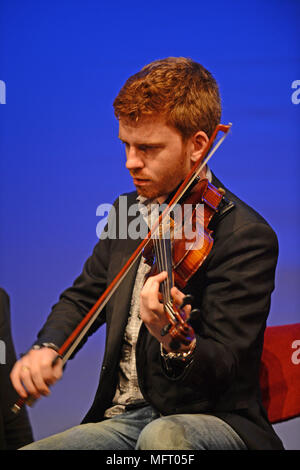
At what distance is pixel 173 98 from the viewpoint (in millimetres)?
1354

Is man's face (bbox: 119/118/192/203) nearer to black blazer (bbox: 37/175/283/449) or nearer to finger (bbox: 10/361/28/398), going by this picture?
black blazer (bbox: 37/175/283/449)

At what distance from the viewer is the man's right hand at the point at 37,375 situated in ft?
3.91

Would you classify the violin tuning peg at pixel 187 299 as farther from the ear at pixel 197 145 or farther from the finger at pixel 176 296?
the ear at pixel 197 145

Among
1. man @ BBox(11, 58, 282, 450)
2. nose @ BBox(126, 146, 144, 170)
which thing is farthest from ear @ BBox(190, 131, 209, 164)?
nose @ BBox(126, 146, 144, 170)

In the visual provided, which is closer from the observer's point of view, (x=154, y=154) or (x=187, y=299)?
(x=187, y=299)

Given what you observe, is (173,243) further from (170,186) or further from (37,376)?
(37,376)

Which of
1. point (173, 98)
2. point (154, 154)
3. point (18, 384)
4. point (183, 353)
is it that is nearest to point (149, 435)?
point (183, 353)

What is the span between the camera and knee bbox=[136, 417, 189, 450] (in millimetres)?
1146

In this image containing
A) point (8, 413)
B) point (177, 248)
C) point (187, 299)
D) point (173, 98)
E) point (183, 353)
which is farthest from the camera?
point (8, 413)

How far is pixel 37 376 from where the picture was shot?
1.19 metres

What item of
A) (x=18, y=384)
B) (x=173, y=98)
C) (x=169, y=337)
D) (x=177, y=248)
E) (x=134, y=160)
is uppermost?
(x=173, y=98)

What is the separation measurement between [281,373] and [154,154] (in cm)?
69

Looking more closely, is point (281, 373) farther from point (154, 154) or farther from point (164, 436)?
point (154, 154)
